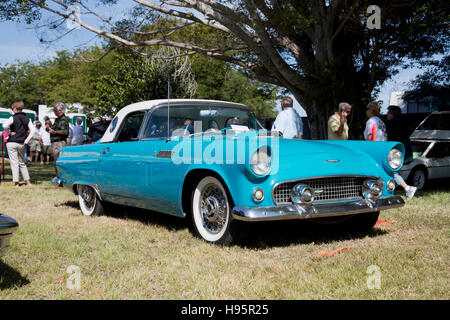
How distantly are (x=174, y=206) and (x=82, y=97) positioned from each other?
37.5 meters

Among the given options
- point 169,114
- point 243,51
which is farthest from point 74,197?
point 243,51

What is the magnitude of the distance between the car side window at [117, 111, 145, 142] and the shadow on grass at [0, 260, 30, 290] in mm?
2161

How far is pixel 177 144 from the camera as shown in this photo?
4695 millimetres

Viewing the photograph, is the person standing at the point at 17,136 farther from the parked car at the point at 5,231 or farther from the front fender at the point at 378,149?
the parked car at the point at 5,231

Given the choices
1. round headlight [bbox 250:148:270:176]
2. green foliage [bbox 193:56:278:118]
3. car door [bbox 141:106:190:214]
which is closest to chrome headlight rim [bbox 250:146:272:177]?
round headlight [bbox 250:148:270:176]

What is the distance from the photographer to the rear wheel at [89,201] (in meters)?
6.28

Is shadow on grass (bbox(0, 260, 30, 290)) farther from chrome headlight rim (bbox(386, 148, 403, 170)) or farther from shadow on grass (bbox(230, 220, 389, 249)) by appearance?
chrome headlight rim (bbox(386, 148, 403, 170))

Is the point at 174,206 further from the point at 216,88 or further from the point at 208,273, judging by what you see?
the point at 216,88

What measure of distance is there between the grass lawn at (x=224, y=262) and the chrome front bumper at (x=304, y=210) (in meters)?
0.35

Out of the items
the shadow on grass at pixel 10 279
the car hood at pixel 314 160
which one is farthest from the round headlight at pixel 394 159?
the shadow on grass at pixel 10 279

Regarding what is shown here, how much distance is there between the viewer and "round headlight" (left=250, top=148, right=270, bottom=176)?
395 centimetres
